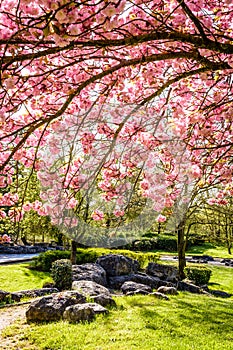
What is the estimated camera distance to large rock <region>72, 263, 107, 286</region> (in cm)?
1062

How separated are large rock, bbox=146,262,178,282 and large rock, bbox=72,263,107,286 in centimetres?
251

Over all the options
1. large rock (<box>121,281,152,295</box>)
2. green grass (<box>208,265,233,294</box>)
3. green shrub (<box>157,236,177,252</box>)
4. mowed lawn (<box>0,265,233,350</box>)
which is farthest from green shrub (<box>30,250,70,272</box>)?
green shrub (<box>157,236,177,252</box>)

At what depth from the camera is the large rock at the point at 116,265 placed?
41.2ft

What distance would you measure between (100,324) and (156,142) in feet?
10.4

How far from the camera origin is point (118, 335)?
572 centimetres

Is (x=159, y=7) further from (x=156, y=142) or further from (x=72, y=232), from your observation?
(x=72, y=232)

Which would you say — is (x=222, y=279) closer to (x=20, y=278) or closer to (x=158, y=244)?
(x=20, y=278)

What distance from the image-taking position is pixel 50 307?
6773mm

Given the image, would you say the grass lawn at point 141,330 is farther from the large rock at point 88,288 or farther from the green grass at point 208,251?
the green grass at point 208,251

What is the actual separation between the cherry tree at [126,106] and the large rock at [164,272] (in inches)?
279

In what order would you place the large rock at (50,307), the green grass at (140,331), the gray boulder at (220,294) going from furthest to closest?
1. the gray boulder at (220,294)
2. the large rock at (50,307)
3. the green grass at (140,331)

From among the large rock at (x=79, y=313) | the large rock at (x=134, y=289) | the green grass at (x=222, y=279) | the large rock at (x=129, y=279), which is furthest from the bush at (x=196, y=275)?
the large rock at (x=79, y=313)

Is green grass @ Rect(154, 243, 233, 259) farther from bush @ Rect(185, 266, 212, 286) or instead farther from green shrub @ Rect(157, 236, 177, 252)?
bush @ Rect(185, 266, 212, 286)

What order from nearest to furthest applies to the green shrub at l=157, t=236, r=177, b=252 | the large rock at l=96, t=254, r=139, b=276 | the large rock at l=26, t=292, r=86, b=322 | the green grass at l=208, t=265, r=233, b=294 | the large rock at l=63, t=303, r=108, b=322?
the large rock at l=63, t=303, r=108, b=322
the large rock at l=26, t=292, r=86, b=322
the large rock at l=96, t=254, r=139, b=276
the green grass at l=208, t=265, r=233, b=294
the green shrub at l=157, t=236, r=177, b=252
